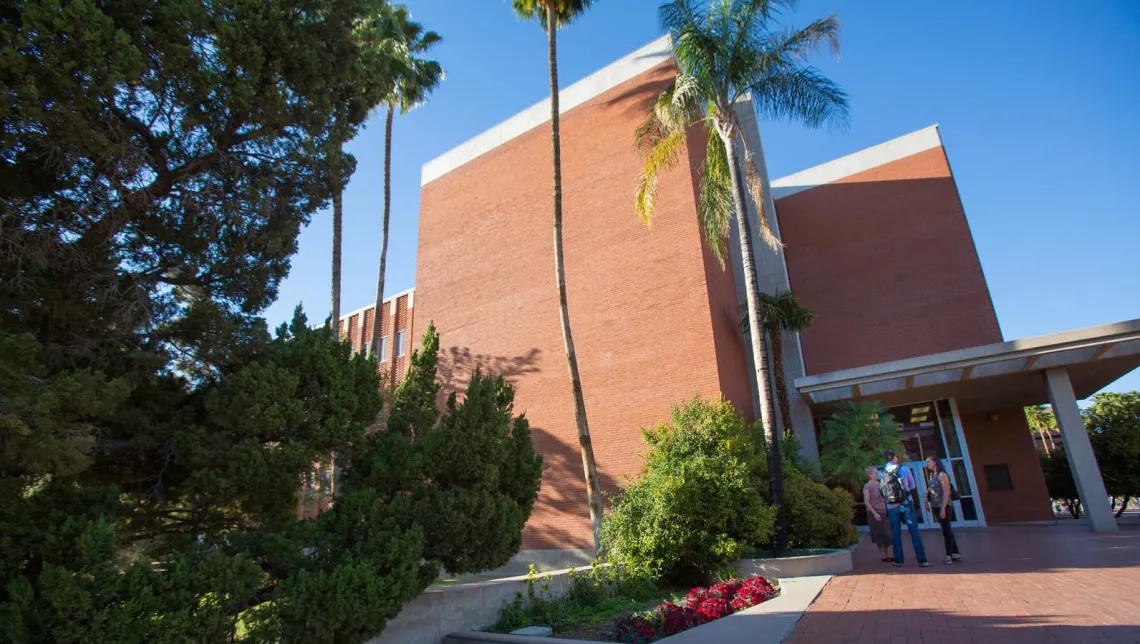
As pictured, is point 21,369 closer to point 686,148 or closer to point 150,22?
point 150,22

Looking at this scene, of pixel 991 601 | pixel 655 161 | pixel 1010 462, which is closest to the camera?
pixel 991 601

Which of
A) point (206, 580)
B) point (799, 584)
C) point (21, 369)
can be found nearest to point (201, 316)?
point (21, 369)

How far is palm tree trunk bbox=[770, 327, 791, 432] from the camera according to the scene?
17.5 meters

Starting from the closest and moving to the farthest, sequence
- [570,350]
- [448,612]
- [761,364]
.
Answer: [448,612] < [761,364] < [570,350]

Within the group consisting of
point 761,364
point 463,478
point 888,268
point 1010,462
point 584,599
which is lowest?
point 584,599

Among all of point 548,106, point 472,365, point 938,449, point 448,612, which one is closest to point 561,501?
point 472,365

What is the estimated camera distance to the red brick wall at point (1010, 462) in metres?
20.4

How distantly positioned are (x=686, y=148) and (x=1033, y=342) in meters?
9.85

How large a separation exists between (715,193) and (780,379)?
6255 mm

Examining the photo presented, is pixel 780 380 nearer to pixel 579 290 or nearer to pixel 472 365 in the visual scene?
pixel 579 290

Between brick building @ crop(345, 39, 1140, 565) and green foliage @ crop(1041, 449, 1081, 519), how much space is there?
4.56 meters

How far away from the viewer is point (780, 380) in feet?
58.6

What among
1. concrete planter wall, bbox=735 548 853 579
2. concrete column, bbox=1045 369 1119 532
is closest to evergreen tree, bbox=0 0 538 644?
concrete planter wall, bbox=735 548 853 579

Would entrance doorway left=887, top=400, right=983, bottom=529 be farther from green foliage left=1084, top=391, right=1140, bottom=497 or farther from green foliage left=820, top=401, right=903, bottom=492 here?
green foliage left=1084, top=391, right=1140, bottom=497
